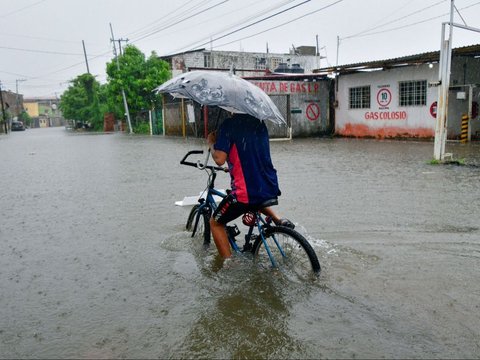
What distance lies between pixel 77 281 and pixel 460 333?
3.48 metres

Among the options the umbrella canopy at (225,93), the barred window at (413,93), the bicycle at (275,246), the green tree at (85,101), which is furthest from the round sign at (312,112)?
the green tree at (85,101)

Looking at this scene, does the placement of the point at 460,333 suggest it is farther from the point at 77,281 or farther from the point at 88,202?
the point at 88,202

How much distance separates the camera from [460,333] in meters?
3.45

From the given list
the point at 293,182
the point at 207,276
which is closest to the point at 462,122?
the point at 293,182

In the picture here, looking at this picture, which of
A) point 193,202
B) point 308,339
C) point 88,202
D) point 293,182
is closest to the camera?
point 308,339

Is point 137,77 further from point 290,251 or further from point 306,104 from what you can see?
point 290,251

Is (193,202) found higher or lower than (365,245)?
higher

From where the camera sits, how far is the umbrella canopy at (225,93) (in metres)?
4.32

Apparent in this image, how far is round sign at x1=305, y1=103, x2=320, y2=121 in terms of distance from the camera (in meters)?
26.6

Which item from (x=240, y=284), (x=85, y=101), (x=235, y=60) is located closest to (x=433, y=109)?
(x=240, y=284)

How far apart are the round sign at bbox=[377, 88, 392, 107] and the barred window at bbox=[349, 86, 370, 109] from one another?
852 mm

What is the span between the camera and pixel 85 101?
61.8 m

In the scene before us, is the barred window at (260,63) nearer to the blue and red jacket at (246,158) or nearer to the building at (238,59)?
the building at (238,59)

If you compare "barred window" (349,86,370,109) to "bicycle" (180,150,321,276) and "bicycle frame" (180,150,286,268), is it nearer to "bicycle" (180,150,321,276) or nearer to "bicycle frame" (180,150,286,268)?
"bicycle frame" (180,150,286,268)
